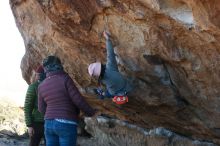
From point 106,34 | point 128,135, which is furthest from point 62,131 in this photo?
point 128,135

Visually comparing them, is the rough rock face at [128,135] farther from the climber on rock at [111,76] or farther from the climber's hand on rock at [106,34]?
the climber's hand on rock at [106,34]

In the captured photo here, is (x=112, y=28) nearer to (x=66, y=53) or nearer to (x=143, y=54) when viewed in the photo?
(x=143, y=54)

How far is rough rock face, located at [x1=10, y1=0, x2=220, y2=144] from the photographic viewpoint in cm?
706

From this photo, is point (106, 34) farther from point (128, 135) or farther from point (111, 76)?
point (128, 135)

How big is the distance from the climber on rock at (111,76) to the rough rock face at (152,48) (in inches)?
20.9

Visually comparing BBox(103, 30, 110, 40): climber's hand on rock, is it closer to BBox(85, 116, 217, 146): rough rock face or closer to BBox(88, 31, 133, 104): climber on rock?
BBox(88, 31, 133, 104): climber on rock

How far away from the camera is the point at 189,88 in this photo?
8.06 metres

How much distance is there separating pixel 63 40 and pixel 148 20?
232 cm

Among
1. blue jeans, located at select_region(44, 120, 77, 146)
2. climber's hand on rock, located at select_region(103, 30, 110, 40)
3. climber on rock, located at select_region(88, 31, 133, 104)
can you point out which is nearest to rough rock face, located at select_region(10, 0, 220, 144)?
climber's hand on rock, located at select_region(103, 30, 110, 40)

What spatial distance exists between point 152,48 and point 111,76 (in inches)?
35.9

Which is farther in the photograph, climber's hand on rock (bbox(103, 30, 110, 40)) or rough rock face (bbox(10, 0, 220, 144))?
climber's hand on rock (bbox(103, 30, 110, 40))

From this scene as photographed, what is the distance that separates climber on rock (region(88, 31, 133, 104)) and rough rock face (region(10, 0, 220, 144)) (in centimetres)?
53

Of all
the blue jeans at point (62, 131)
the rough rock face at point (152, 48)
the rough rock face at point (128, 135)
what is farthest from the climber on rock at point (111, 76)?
the rough rock face at point (128, 135)

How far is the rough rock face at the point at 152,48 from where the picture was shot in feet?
23.2
